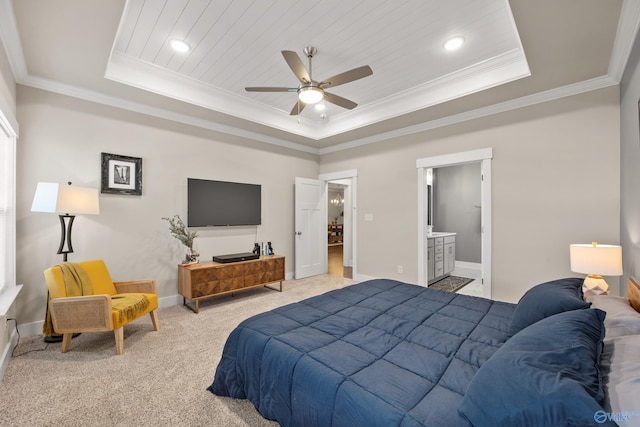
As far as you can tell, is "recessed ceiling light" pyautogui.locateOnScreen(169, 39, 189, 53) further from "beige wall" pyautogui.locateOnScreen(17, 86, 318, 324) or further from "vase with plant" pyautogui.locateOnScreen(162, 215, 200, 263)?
"vase with plant" pyautogui.locateOnScreen(162, 215, 200, 263)

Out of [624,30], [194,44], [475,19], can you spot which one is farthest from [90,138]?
[624,30]

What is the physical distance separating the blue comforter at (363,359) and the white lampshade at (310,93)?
73.9 inches

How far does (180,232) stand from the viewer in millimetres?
3732

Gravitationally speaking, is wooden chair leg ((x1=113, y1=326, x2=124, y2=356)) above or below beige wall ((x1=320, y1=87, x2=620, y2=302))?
below

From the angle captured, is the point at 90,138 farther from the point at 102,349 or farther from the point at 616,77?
the point at 616,77

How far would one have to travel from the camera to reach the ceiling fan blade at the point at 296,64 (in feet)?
7.22

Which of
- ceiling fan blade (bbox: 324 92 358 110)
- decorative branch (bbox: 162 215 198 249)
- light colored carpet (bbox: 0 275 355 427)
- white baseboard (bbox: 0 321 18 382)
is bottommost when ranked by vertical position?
light colored carpet (bbox: 0 275 355 427)

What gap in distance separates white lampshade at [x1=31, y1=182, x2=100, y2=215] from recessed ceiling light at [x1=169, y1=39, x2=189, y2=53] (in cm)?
170

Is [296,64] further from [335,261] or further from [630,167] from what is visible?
[335,261]

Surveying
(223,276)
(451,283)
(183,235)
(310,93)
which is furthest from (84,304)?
(451,283)

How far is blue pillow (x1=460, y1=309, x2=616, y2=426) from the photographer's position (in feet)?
2.52

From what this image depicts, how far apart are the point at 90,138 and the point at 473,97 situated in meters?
4.66

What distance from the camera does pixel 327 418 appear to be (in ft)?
3.90

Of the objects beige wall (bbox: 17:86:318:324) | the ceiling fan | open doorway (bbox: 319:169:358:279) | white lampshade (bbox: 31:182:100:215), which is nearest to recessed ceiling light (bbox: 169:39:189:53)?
the ceiling fan
